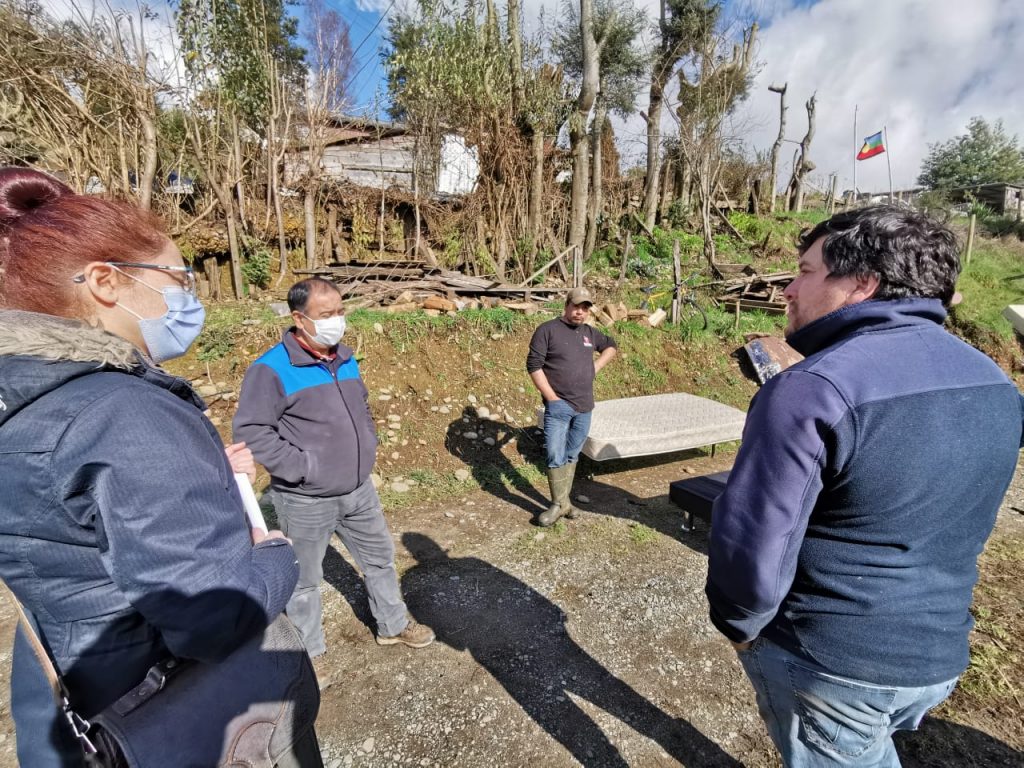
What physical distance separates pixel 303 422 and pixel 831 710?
2.23 m

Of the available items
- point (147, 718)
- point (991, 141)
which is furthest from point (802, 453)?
point (991, 141)

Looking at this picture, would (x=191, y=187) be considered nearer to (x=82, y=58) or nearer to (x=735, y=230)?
(x=82, y=58)

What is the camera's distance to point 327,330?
2.46 m

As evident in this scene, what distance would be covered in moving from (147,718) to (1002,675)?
380cm

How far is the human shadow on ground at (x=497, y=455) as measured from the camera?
16.5 ft

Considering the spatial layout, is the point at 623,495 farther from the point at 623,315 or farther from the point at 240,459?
the point at 623,315

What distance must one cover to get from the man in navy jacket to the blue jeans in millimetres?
2976

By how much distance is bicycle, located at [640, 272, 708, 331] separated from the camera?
868 centimetres

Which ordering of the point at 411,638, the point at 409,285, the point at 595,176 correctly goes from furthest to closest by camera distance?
the point at 595,176 → the point at 409,285 → the point at 411,638

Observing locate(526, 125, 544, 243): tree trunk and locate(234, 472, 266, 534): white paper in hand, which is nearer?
locate(234, 472, 266, 534): white paper in hand

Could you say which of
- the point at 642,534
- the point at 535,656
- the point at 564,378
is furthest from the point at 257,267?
the point at 535,656

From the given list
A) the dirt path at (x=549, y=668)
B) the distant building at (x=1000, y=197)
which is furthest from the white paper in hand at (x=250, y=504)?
the distant building at (x=1000, y=197)

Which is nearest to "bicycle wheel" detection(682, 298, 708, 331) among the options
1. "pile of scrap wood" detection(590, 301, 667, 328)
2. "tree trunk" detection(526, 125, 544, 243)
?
"pile of scrap wood" detection(590, 301, 667, 328)

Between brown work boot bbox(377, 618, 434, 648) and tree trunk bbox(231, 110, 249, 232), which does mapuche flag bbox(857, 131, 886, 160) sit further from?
brown work boot bbox(377, 618, 434, 648)
